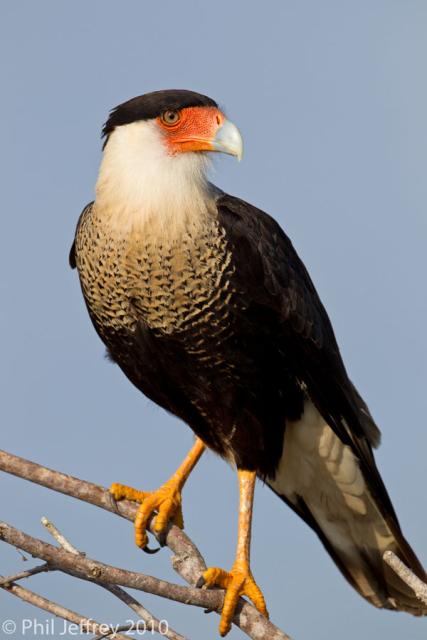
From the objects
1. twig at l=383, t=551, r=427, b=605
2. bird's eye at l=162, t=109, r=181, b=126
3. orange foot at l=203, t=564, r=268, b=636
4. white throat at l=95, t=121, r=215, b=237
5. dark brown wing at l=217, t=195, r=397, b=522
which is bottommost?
orange foot at l=203, t=564, r=268, b=636

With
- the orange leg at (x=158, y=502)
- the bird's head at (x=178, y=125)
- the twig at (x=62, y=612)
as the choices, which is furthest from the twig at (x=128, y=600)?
the bird's head at (x=178, y=125)

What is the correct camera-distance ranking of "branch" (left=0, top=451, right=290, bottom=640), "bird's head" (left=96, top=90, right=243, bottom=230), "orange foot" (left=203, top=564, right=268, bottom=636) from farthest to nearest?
"bird's head" (left=96, top=90, right=243, bottom=230), "orange foot" (left=203, top=564, right=268, bottom=636), "branch" (left=0, top=451, right=290, bottom=640)

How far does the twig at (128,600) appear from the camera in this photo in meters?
4.71

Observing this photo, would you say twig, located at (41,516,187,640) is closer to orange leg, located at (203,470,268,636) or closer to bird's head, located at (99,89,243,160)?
orange leg, located at (203,470,268,636)

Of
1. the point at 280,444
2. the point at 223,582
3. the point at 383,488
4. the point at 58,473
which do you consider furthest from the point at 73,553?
the point at 383,488

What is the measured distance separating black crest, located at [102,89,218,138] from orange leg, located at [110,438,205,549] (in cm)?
184

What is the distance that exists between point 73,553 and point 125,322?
1.47 meters

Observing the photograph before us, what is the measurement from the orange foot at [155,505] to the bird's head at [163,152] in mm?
1453

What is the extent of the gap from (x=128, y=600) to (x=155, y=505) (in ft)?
4.22

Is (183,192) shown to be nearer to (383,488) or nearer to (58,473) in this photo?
(58,473)

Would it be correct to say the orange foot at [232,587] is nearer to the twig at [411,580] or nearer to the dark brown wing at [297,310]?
the dark brown wing at [297,310]

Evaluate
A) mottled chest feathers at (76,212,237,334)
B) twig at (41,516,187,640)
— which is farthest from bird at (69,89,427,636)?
twig at (41,516,187,640)

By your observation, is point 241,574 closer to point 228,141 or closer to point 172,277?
point 172,277

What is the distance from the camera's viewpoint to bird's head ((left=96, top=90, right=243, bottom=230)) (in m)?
5.68
